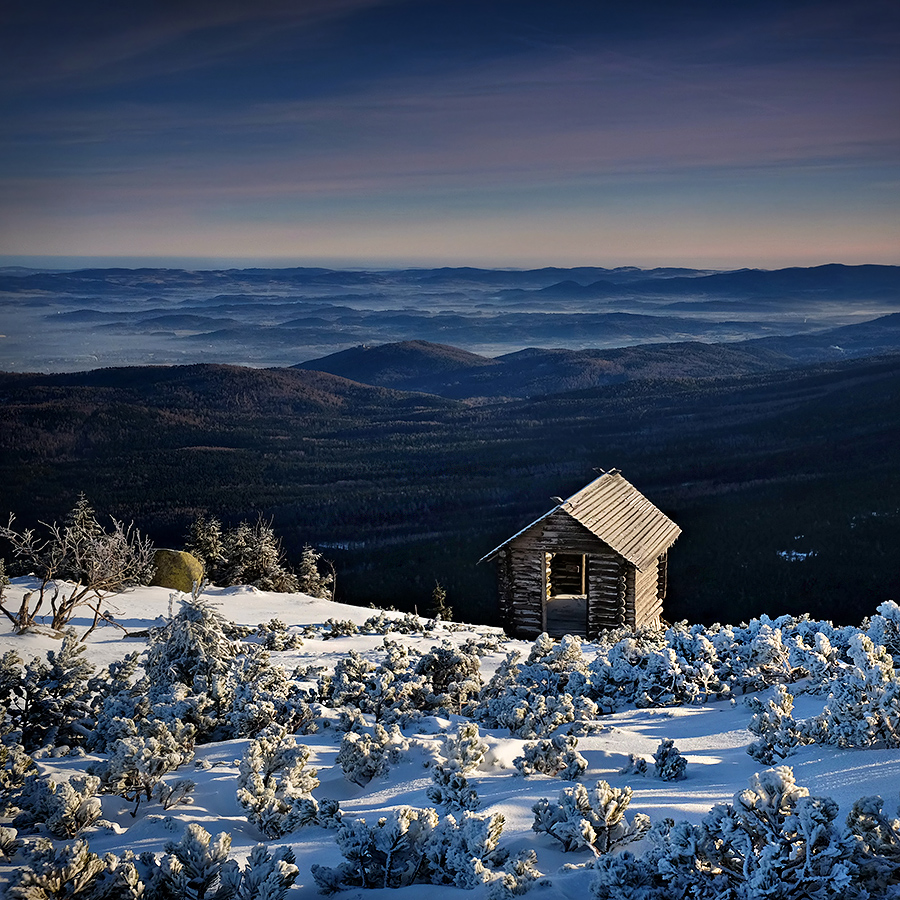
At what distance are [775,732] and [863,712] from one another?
0.83 m

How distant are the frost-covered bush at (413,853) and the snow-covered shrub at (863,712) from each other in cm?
300

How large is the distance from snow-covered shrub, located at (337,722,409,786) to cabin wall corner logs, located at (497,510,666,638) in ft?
37.0

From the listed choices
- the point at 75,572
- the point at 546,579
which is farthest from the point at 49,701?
the point at 546,579

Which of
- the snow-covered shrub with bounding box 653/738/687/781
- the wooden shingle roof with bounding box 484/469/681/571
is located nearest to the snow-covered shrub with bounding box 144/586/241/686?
the snow-covered shrub with bounding box 653/738/687/781

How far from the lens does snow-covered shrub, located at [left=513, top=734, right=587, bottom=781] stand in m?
6.04

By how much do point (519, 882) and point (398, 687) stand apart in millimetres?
5181

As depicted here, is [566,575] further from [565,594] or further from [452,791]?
[452,791]

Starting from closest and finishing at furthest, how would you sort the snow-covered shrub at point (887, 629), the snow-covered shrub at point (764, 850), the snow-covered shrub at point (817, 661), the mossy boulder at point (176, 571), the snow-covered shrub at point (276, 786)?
the snow-covered shrub at point (764, 850) < the snow-covered shrub at point (276, 786) < the snow-covered shrub at point (817, 661) < the snow-covered shrub at point (887, 629) < the mossy boulder at point (176, 571)

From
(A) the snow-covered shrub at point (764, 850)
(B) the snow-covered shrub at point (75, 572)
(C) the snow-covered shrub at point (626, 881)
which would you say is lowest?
(B) the snow-covered shrub at point (75, 572)

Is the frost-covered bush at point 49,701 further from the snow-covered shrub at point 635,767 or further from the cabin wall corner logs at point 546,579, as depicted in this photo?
the cabin wall corner logs at point 546,579

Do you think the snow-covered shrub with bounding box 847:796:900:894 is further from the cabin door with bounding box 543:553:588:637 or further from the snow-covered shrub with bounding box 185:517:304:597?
the snow-covered shrub with bounding box 185:517:304:597

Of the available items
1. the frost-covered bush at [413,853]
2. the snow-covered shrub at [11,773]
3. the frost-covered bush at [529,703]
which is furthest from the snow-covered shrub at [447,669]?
the frost-covered bush at [413,853]

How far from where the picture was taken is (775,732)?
6.50 meters

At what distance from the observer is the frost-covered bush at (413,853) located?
4293 mm
